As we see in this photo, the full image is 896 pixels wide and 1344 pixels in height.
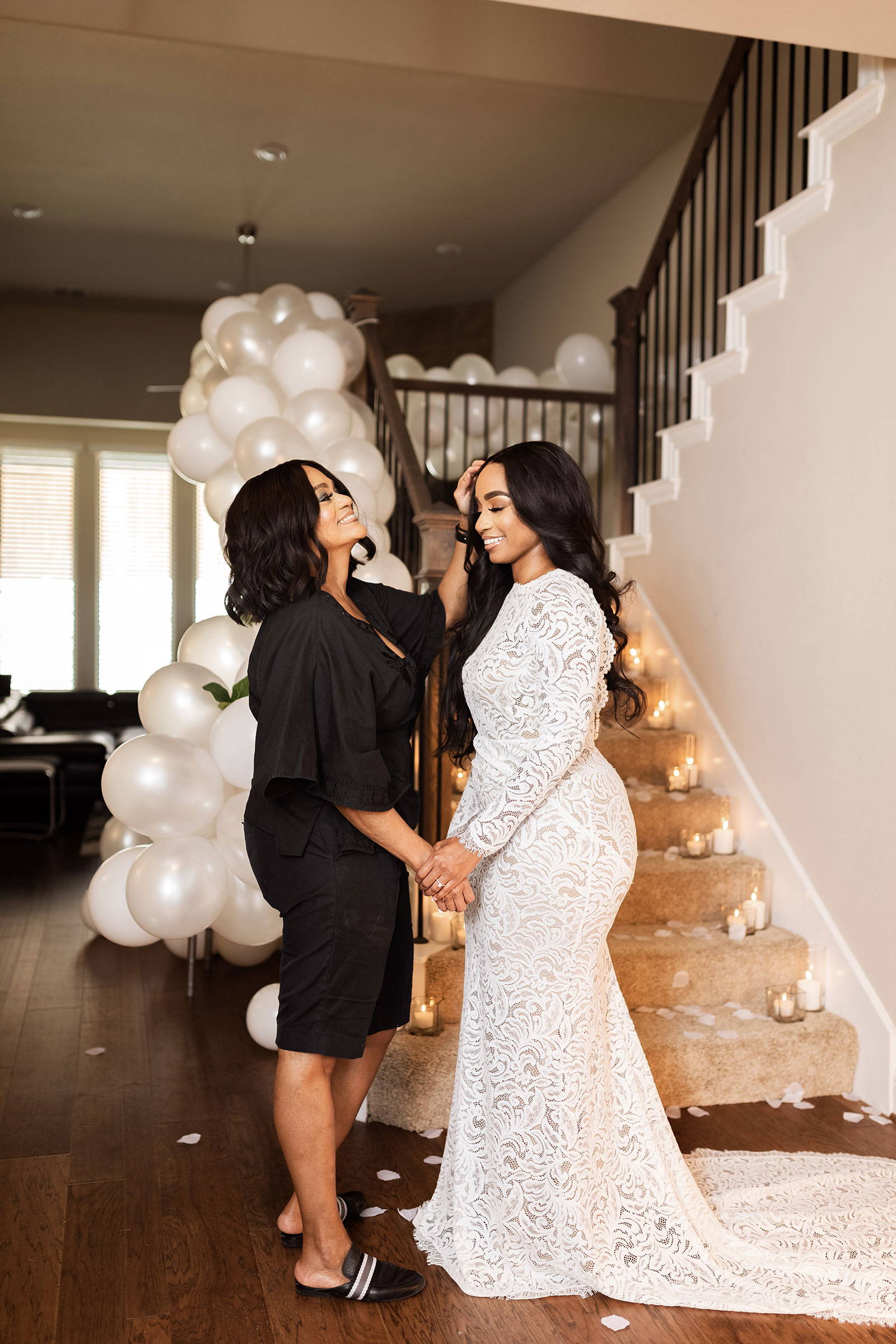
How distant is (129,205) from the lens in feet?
23.2

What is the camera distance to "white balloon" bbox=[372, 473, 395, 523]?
3.79 m

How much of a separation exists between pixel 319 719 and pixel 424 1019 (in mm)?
1252

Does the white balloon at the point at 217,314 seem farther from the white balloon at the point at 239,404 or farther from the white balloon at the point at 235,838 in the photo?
the white balloon at the point at 235,838

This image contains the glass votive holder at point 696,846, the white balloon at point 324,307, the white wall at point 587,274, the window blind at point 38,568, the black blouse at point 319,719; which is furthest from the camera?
the window blind at point 38,568

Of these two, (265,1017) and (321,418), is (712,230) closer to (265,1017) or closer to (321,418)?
(321,418)

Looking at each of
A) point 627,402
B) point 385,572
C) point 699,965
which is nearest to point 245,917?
point 385,572

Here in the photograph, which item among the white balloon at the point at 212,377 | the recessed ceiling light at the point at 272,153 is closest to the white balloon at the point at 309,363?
the white balloon at the point at 212,377

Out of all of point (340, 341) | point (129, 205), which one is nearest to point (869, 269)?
point (340, 341)

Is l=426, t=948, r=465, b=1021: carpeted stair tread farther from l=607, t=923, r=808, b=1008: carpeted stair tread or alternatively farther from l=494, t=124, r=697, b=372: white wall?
l=494, t=124, r=697, b=372: white wall

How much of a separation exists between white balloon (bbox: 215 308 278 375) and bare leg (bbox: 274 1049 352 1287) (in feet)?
9.46

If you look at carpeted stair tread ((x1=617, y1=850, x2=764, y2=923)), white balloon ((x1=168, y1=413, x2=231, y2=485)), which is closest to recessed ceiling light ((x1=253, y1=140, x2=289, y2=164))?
Result: white balloon ((x1=168, y1=413, x2=231, y2=485))

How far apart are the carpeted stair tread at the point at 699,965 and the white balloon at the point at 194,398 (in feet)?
9.79

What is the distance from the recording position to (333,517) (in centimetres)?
217

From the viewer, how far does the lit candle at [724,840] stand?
383 centimetres
